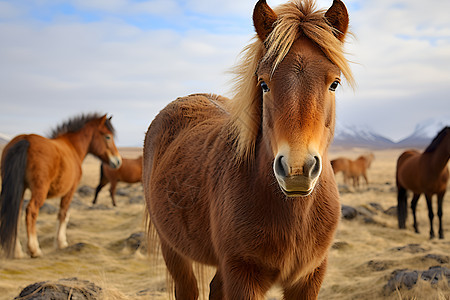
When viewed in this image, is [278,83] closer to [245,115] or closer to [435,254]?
[245,115]

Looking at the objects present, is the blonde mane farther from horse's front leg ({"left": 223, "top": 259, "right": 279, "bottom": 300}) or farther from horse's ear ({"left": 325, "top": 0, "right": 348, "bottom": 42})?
horse's front leg ({"left": 223, "top": 259, "right": 279, "bottom": 300})

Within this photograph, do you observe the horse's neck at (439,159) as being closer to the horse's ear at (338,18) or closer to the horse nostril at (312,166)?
the horse's ear at (338,18)

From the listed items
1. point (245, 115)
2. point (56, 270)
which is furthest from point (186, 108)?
point (56, 270)

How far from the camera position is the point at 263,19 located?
2.00 m

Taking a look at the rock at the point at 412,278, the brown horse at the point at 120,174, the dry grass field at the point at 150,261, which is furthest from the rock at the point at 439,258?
the brown horse at the point at 120,174

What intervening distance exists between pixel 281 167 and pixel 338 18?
993 millimetres

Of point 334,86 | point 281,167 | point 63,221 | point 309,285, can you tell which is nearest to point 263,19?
point 334,86

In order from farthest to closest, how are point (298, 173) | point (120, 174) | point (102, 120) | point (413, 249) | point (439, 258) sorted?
point (120, 174) → point (102, 120) → point (413, 249) → point (439, 258) → point (298, 173)

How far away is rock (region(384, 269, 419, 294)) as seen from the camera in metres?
3.76

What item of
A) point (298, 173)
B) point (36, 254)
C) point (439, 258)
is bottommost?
point (36, 254)

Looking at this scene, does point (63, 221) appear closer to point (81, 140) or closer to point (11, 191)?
point (11, 191)

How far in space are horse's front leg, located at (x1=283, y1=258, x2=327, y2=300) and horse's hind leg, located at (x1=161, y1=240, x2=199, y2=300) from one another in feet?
3.50

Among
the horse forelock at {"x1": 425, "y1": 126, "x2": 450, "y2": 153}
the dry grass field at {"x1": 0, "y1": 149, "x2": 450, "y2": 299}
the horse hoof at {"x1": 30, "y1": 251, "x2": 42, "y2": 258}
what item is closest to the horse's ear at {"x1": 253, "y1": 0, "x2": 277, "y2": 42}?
the dry grass field at {"x1": 0, "y1": 149, "x2": 450, "y2": 299}

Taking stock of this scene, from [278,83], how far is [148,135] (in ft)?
8.05
